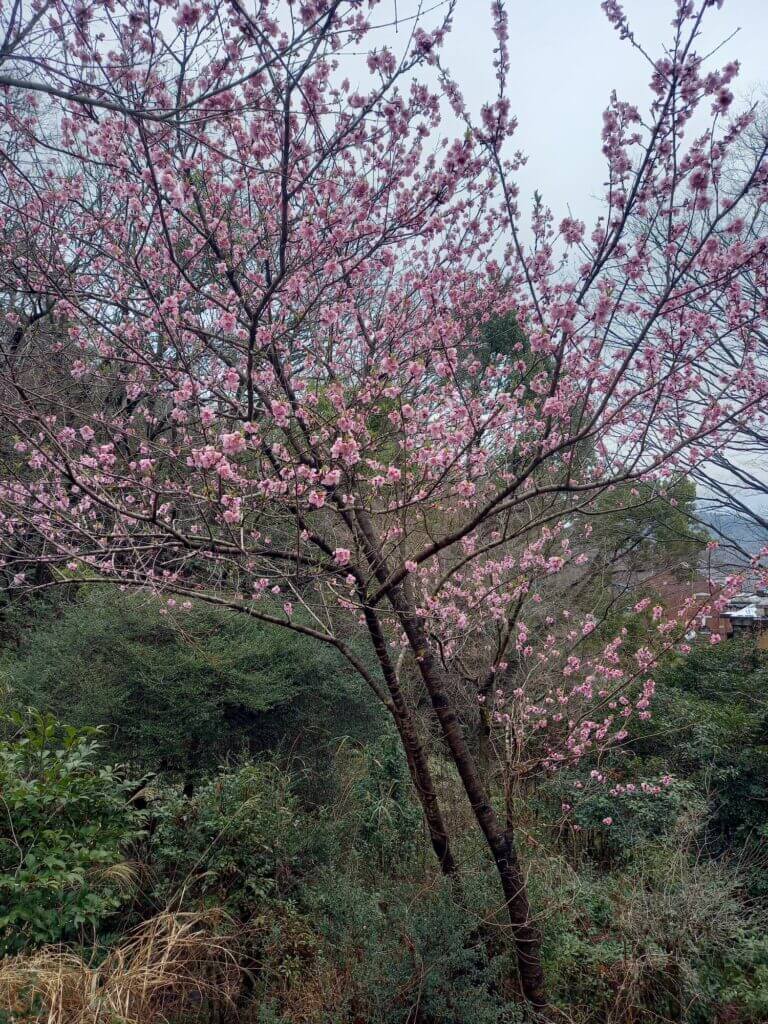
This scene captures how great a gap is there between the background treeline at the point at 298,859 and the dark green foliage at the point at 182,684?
0.8 inches

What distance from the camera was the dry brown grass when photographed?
2443 millimetres

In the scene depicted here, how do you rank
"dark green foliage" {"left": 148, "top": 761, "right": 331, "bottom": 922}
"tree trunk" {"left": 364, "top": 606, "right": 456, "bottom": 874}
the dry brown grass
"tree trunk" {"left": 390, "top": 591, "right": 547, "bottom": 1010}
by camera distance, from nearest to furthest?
the dry brown grass, "tree trunk" {"left": 390, "top": 591, "right": 547, "bottom": 1010}, "tree trunk" {"left": 364, "top": 606, "right": 456, "bottom": 874}, "dark green foliage" {"left": 148, "top": 761, "right": 331, "bottom": 922}

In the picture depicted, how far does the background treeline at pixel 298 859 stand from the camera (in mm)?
2914

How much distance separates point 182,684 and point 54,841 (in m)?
2.18

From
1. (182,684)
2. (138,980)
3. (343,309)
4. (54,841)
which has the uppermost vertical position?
(343,309)

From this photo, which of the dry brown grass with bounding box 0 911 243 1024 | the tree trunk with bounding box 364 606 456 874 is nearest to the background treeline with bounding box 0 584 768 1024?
the dry brown grass with bounding box 0 911 243 1024

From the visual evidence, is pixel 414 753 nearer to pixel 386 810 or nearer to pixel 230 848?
pixel 230 848

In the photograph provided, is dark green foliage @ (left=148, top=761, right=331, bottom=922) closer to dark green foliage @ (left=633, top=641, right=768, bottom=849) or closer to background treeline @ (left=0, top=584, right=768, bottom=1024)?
background treeline @ (left=0, top=584, right=768, bottom=1024)

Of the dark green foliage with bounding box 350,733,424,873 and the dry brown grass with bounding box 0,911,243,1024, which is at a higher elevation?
the dark green foliage with bounding box 350,733,424,873

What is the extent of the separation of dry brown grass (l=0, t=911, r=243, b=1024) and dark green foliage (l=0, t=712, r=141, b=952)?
15 cm

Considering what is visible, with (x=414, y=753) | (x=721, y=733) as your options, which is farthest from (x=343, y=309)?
(x=721, y=733)

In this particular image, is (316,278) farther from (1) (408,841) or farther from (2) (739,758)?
(2) (739,758)

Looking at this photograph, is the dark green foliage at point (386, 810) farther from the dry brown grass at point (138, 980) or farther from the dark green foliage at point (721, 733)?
the dark green foliage at point (721, 733)

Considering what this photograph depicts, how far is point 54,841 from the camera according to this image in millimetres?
3092
